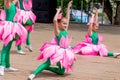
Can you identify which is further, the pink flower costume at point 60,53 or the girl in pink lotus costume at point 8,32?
the girl in pink lotus costume at point 8,32

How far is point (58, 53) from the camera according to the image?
6.87 metres

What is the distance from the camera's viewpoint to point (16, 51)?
10.1 m

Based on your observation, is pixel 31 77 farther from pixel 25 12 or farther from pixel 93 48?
pixel 93 48

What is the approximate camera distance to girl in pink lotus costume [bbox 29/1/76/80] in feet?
22.5

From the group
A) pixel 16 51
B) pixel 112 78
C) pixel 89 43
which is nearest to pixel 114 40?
pixel 89 43

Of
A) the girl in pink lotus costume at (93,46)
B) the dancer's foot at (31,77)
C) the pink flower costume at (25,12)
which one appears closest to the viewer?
the dancer's foot at (31,77)

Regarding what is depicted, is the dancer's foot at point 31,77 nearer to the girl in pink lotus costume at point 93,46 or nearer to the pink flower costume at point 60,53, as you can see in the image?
the pink flower costume at point 60,53

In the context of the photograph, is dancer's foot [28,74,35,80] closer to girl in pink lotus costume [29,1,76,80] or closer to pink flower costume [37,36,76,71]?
girl in pink lotus costume [29,1,76,80]

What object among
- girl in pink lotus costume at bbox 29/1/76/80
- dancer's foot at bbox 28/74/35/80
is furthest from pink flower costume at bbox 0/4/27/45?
Answer: dancer's foot at bbox 28/74/35/80

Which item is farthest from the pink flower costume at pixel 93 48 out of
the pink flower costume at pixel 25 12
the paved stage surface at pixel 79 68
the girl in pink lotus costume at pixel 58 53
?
the girl in pink lotus costume at pixel 58 53

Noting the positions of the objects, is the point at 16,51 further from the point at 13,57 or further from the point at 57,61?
the point at 57,61

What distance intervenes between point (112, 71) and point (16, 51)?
3.10 metres

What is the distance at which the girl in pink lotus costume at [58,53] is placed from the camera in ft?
22.5

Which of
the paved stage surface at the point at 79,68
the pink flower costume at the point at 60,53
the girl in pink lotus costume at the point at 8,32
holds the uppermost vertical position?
the girl in pink lotus costume at the point at 8,32
